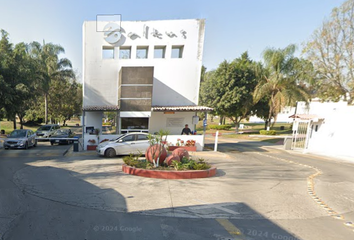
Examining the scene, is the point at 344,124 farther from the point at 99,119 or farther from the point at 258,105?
the point at 99,119

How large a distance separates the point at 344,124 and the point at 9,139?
81.2 feet

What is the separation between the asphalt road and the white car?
3216 millimetres

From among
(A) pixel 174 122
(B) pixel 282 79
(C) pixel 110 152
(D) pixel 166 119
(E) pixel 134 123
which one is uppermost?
(B) pixel 282 79

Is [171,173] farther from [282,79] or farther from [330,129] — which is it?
[282,79]

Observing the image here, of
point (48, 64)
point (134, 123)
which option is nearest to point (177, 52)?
point (134, 123)

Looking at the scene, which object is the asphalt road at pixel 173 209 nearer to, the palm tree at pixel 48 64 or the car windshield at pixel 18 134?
the car windshield at pixel 18 134

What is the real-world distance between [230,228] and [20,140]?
52.7 ft

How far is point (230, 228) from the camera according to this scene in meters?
4.25

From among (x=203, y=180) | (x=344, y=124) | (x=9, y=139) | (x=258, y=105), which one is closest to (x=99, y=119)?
(x=9, y=139)

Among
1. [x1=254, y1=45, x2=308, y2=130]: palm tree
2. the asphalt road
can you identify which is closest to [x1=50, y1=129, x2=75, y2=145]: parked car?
the asphalt road

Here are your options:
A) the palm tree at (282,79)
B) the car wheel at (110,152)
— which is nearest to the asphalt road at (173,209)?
the car wheel at (110,152)

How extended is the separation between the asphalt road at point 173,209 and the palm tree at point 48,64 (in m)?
21.1

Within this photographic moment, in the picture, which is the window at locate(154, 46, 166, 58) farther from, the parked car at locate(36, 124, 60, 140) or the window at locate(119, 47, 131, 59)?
the parked car at locate(36, 124, 60, 140)

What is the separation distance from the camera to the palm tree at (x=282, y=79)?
2617 centimetres
